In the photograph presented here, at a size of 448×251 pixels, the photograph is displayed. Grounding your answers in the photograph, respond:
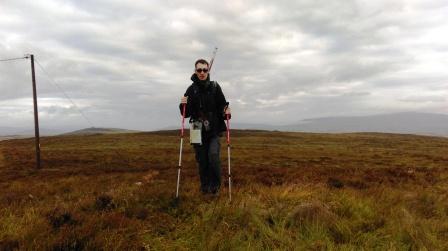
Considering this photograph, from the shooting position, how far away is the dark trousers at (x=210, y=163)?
9195mm

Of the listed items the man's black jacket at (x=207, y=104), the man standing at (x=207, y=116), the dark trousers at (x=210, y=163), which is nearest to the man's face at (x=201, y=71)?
the man standing at (x=207, y=116)

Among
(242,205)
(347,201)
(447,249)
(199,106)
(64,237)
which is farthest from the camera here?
(199,106)

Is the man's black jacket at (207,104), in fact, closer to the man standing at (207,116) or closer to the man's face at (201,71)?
the man standing at (207,116)

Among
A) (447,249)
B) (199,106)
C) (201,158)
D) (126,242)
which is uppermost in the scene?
(199,106)

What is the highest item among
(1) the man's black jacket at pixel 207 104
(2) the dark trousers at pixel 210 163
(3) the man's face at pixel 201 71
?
(3) the man's face at pixel 201 71

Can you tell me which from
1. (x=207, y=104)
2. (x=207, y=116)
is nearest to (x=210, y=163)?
(x=207, y=116)

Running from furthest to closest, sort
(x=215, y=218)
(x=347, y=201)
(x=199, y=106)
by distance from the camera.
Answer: (x=199, y=106) → (x=347, y=201) → (x=215, y=218)

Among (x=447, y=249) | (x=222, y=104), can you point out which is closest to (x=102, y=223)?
(x=222, y=104)

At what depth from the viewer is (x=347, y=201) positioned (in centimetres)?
823

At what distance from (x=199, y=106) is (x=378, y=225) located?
4.70 metres

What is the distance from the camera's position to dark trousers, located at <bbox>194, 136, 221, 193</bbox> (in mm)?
9195

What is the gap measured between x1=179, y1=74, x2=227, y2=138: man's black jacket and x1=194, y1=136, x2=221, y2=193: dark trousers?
0.76 ft

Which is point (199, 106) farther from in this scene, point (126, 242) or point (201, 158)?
point (126, 242)

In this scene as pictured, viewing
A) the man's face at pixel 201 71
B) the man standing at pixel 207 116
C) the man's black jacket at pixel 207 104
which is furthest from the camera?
the man's black jacket at pixel 207 104
